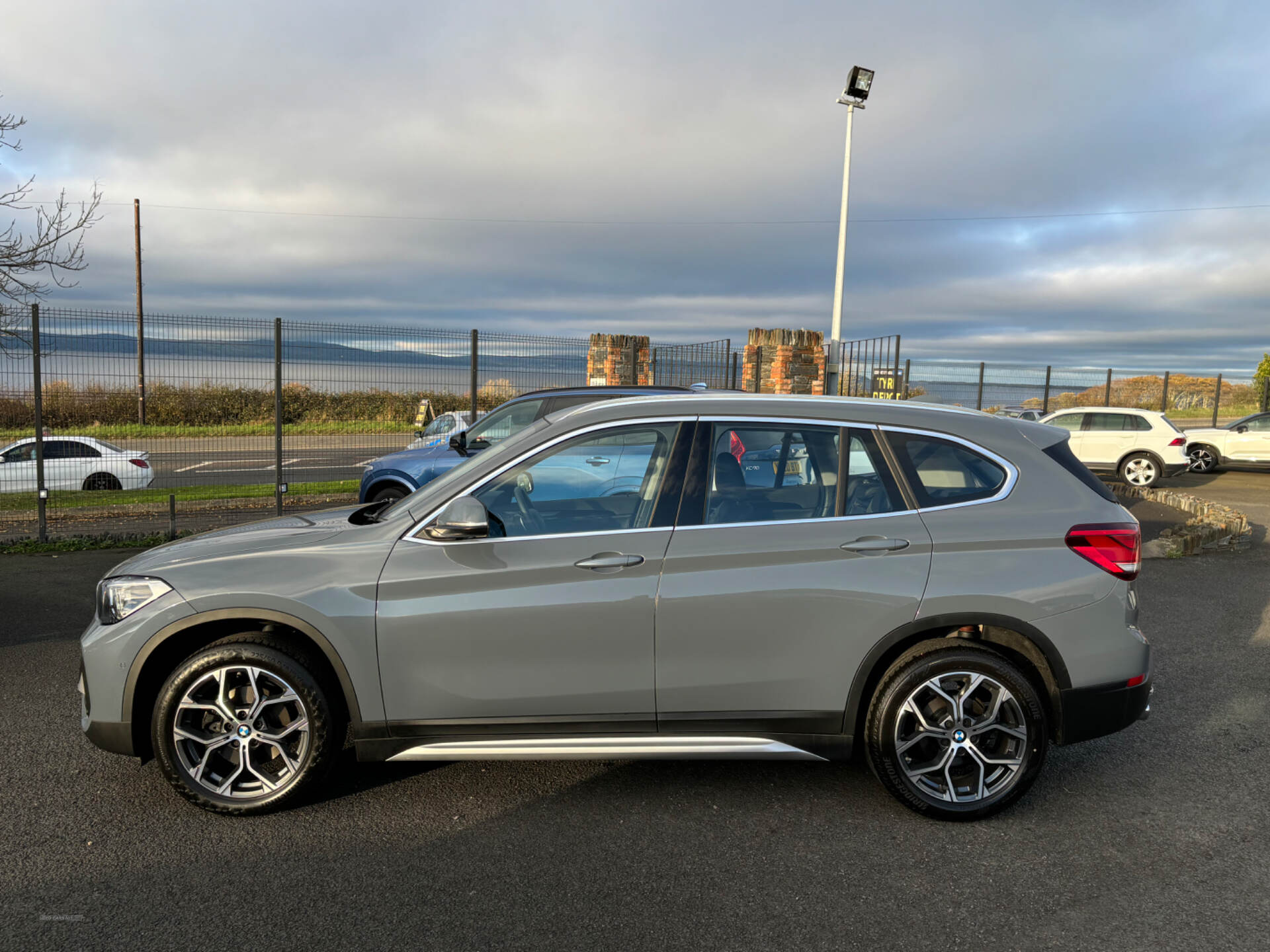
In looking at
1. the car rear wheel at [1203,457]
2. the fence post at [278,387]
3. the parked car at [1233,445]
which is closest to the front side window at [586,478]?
the fence post at [278,387]

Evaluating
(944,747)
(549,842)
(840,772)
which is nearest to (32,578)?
(549,842)

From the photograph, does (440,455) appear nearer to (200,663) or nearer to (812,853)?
(200,663)

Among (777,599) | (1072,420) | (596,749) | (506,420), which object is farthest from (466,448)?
(1072,420)

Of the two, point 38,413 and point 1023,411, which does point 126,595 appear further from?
point 1023,411

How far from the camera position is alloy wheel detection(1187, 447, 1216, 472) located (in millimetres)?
20875

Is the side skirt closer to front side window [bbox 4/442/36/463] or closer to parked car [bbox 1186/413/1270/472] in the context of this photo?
front side window [bbox 4/442/36/463]

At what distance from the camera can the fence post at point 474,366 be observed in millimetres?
12633

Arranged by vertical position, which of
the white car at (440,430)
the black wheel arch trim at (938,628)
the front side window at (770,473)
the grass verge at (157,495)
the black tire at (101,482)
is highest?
the front side window at (770,473)

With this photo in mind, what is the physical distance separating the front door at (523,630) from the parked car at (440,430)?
777cm

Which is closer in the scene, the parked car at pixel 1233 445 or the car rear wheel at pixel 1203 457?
the parked car at pixel 1233 445

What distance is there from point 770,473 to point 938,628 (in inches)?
38.2

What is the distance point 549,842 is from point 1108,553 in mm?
2626

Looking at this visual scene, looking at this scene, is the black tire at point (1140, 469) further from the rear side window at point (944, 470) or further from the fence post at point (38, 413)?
the fence post at point (38, 413)

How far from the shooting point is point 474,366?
41.9ft
